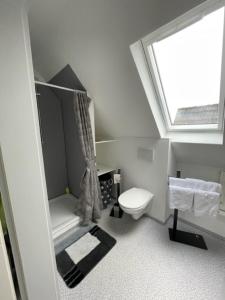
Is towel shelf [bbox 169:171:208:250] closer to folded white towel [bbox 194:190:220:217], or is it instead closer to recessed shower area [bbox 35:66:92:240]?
folded white towel [bbox 194:190:220:217]

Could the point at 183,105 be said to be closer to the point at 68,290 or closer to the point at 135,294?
the point at 135,294

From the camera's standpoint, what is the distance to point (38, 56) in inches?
70.7

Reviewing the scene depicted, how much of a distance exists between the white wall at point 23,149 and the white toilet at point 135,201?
3.17ft

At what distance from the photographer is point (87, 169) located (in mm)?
1840

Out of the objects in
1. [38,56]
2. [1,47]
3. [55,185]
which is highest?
[38,56]

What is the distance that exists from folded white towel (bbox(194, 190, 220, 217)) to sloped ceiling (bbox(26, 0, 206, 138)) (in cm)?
82

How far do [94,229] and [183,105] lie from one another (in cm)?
191

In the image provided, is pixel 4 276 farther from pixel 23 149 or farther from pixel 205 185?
pixel 205 185

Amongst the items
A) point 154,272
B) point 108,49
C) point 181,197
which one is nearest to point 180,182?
point 181,197

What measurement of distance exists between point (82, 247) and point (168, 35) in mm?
2220

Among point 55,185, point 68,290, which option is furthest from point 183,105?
point 55,185

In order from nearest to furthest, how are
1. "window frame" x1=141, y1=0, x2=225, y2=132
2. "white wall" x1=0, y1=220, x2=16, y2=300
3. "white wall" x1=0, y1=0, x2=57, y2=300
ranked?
1. "white wall" x1=0, y1=0, x2=57, y2=300
2. "white wall" x1=0, y1=220, x2=16, y2=300
3. "window frame" x1=141, y1=0, x2=225, y2=132

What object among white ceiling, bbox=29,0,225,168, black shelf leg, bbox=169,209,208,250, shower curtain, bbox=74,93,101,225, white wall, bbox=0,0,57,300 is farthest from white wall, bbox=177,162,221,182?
white wall, bbox=0,0,57,300

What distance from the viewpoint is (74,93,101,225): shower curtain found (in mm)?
1727
